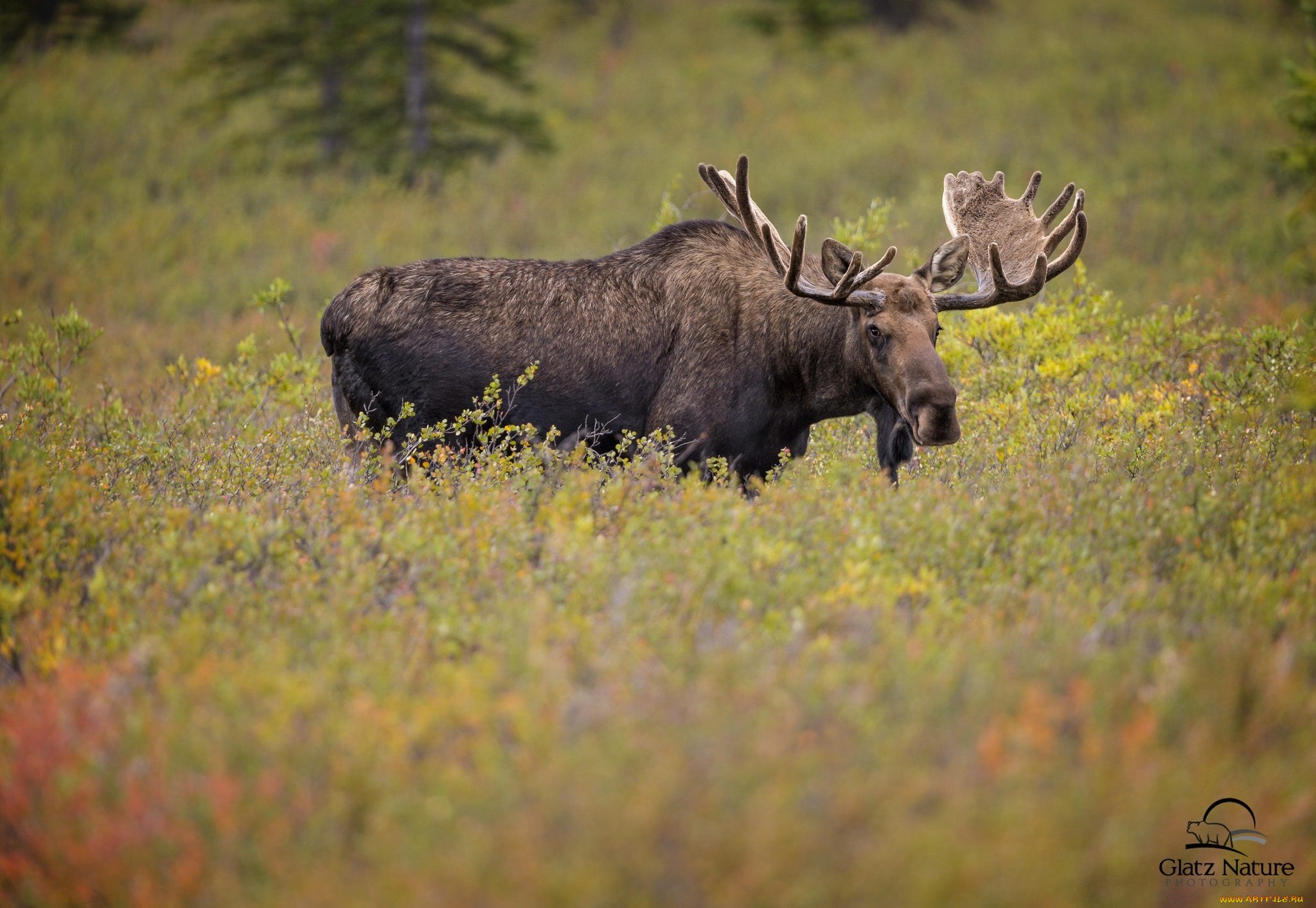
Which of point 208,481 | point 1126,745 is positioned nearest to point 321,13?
point 208,481

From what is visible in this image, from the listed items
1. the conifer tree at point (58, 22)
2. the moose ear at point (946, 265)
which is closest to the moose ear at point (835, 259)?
the moose ear at point (946, 265)

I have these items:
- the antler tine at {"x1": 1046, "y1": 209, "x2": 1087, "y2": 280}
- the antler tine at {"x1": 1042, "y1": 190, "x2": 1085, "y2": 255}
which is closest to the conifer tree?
the antler tine at {"x1": 1042, "y1": 190, "x2": 1085, "y2": 255}

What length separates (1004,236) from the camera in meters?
6.61

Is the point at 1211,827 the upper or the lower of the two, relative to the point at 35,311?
lower

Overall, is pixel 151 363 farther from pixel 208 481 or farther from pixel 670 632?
pixel 670 632

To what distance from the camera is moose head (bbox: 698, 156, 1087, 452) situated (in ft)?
17.4

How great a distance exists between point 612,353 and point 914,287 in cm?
184

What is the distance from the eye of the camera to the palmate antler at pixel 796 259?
5.42 m

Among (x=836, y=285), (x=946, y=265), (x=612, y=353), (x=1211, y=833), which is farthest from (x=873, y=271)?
(x=1211, y=833)

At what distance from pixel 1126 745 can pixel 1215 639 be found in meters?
1.02

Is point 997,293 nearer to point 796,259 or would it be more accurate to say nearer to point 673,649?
point 796,259

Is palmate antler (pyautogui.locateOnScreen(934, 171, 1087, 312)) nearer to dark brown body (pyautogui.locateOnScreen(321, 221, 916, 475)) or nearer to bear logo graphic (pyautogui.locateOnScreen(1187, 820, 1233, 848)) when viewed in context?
dark brown body (pyautogui.locateOnScreen(321, 221, 916, 475))

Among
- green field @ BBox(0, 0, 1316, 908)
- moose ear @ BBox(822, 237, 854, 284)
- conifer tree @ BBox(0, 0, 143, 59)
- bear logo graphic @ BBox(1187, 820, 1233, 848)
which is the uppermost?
conifer tree @ BBox(0, 0, 143, 59)

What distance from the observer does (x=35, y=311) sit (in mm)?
12289
